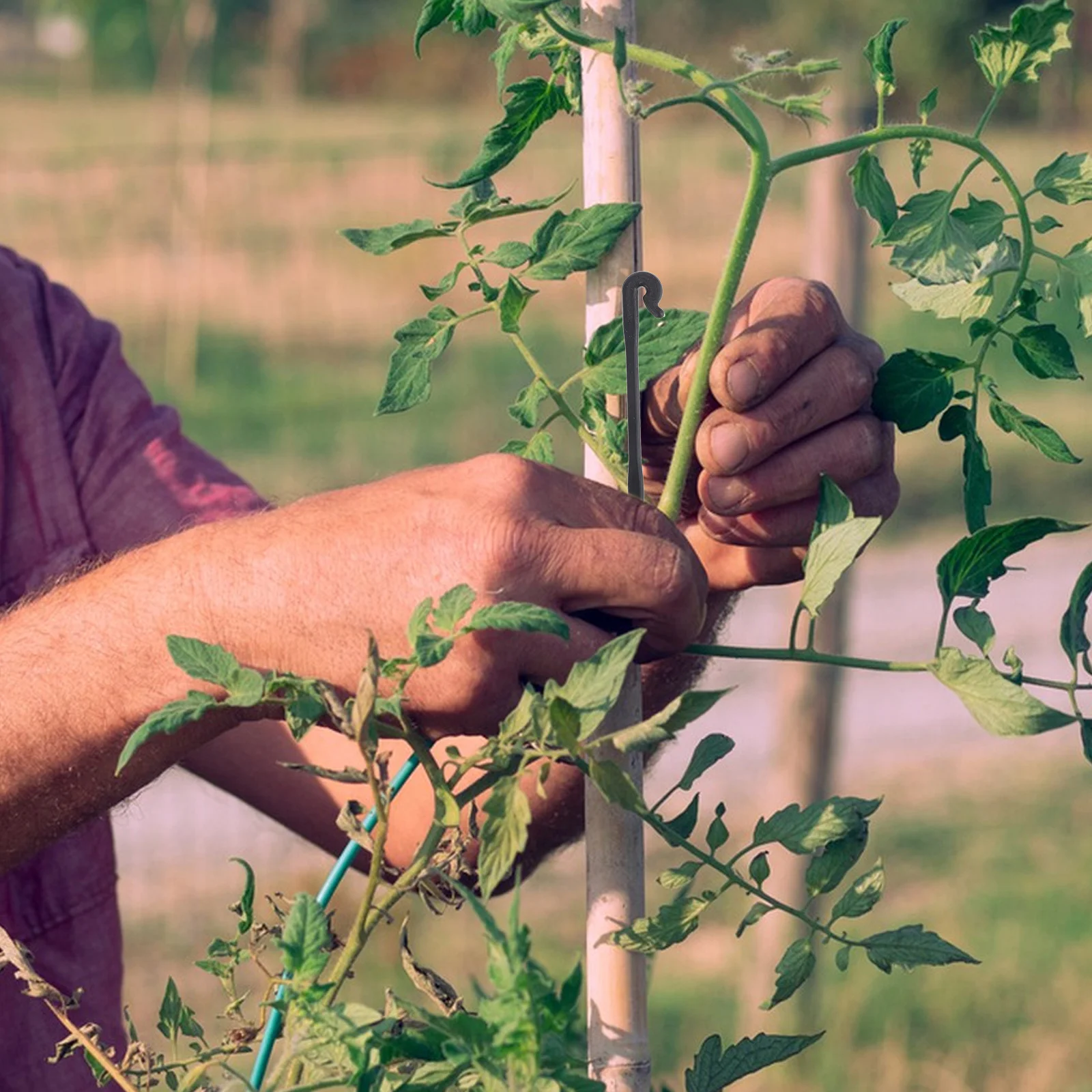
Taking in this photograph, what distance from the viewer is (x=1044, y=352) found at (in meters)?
1.11

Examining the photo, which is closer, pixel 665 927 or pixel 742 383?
pixel 665 927

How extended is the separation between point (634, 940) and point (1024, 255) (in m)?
0.47

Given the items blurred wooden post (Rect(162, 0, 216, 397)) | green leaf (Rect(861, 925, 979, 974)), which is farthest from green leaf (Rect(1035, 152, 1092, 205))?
blurred wooden post (Rect(162, 0, 216, 397))

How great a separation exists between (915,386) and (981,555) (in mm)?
189

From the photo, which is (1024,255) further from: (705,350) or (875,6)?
(875,6)

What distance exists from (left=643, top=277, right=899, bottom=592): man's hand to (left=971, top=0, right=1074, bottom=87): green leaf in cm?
28

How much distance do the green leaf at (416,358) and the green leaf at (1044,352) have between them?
363 mm

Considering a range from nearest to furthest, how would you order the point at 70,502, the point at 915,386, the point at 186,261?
the point at 915,386
the point at 70,502
the point at 186,261

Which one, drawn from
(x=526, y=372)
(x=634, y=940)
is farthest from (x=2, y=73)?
(x=634, y=940)

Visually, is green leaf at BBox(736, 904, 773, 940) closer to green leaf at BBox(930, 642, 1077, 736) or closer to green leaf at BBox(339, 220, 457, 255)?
green leaf at BBox(930, 642, 1077, 736)

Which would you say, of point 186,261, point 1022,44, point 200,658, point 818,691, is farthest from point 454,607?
point 186,261

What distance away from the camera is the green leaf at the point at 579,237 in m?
1.04

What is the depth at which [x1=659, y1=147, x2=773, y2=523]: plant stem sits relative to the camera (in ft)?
3.25

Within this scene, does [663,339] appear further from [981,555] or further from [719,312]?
[981,555]
